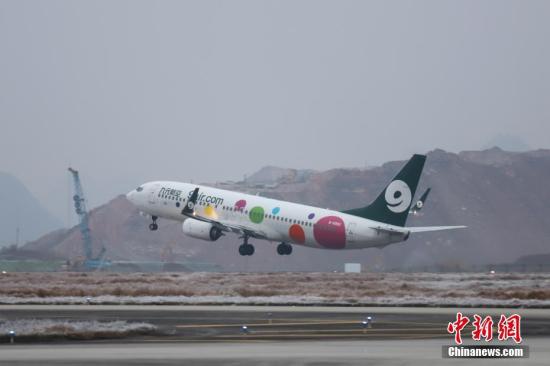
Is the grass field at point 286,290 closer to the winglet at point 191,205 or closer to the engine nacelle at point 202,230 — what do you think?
the engine nacelle at point 202,230

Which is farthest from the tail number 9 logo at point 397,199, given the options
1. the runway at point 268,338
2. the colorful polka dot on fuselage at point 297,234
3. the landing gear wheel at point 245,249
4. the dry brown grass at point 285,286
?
the runway at point 268,338

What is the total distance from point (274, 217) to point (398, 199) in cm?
1217

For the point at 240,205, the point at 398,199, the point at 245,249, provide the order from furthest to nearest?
the point at 245,249 < the point at 240,205 < the point at 398,199

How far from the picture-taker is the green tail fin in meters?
97.2

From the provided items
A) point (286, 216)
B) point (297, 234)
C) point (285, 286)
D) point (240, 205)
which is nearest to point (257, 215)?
point (240, 205)

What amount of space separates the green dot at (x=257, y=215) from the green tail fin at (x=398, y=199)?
10297 mm

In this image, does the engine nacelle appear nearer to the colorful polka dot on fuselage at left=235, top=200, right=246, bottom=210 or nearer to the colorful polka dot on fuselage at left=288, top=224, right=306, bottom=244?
the colorful polka dot on fuselage at left=235, top=200, right=246, bottom=210

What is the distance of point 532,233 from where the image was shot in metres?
197

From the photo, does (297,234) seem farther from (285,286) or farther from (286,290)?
(286,290)

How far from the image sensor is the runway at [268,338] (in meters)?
31.6

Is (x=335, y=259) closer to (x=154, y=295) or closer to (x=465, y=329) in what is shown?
(x=154, y=295)

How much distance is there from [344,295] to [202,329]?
24285 mm

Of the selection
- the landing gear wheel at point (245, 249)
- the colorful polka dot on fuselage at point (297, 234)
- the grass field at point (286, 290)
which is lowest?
the grass field at point (286, 290)

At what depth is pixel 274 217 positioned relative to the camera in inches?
4070
